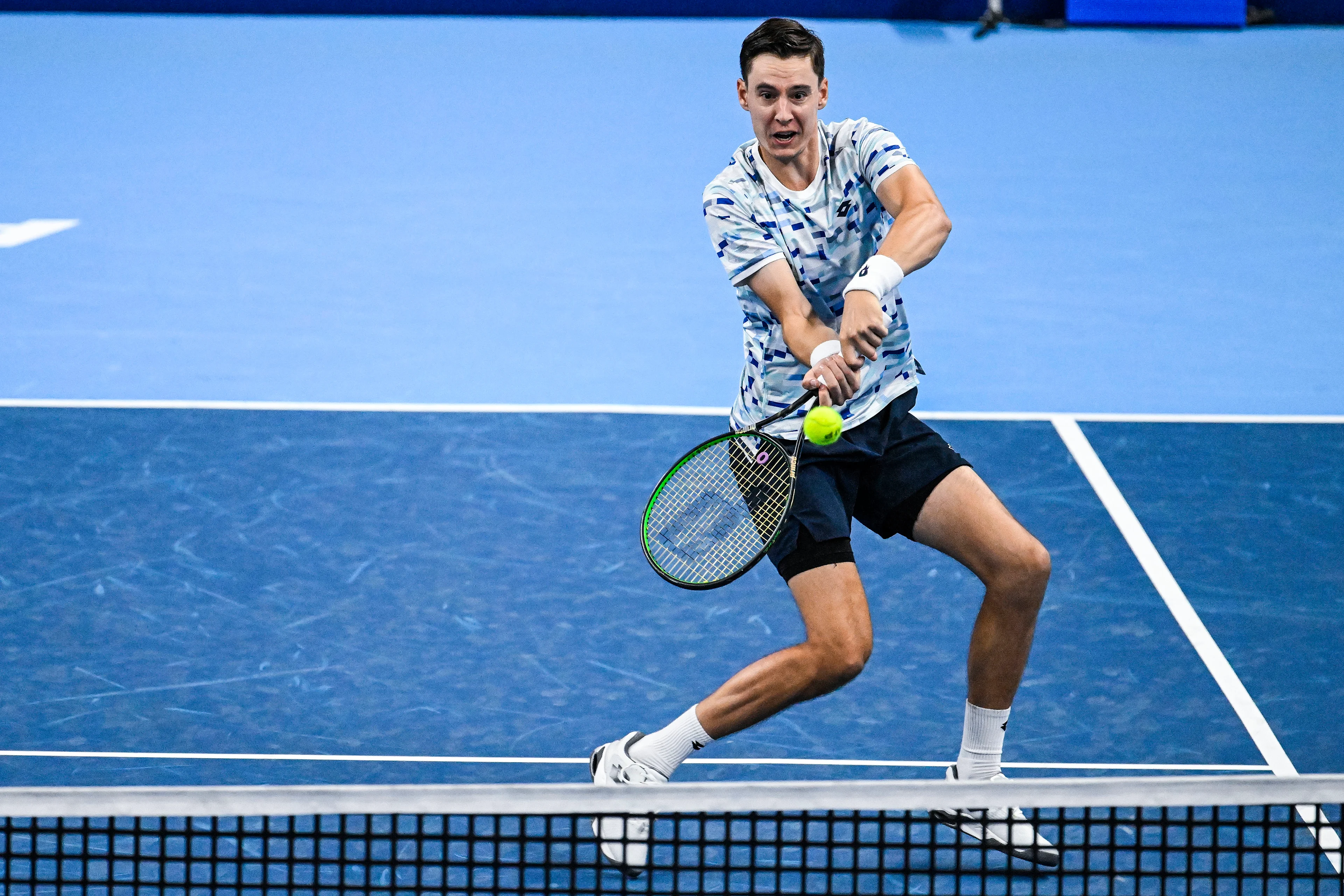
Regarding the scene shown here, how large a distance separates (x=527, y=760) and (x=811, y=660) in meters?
1.03

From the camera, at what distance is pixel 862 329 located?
3.72 meters

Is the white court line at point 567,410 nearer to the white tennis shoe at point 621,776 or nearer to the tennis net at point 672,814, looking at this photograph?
the white tennis shoe at point 621,776

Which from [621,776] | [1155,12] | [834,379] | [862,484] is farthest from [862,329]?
[1155,12]

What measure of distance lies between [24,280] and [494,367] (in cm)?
283

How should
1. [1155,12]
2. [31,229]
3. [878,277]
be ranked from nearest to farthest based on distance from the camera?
[878,277] → [31,229] → [1155,12]

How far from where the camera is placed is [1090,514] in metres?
6.11

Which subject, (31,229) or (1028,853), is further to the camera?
(31,229)

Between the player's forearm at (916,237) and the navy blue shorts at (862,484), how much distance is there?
395 mm

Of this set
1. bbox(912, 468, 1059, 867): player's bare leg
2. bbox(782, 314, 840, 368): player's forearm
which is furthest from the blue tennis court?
bbox(782, 314, 840, 368): player's forearm

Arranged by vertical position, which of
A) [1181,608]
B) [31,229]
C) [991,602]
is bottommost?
[1181,608]

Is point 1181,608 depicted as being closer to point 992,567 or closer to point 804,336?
point 992,567

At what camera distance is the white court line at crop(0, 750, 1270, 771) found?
4.55 metres

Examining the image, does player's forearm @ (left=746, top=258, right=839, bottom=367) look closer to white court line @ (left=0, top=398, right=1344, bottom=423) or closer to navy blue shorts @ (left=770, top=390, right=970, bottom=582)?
navy blue shorts @ (left=770, top=390, right=970, bottom=582)

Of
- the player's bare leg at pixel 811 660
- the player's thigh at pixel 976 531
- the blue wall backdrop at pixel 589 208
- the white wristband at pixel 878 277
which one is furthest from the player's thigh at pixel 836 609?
the blue wall backdrop at pixel 589 208
